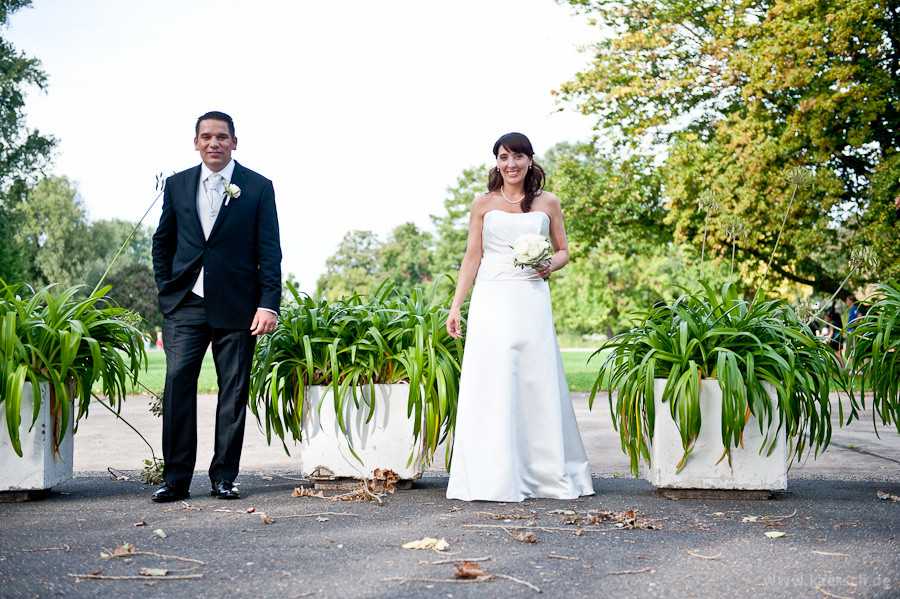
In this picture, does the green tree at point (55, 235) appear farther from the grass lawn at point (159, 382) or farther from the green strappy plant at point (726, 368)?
the green strappy plant at point (726, 368)

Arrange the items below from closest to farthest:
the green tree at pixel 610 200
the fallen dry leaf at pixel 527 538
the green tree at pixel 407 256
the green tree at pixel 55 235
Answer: the fallen dry leaf at pixel 527 538 < the green tree at pixel 610 200 < the green tree at pixel 55 235 < the green tree at pixel 407 256

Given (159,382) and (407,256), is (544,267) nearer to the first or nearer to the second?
(159,382)

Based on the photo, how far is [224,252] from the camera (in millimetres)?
4062

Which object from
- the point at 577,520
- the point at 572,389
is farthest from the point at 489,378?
the point at 572,389

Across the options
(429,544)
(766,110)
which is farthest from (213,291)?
(766,110)

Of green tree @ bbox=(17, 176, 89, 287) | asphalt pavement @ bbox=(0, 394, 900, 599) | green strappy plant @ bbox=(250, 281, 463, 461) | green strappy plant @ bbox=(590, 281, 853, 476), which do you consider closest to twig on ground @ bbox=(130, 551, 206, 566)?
asphalt pavement @ bbox=(0, 394, 900, 599)

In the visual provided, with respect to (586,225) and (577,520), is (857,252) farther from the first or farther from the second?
(586,225)

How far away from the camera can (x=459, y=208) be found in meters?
47.3

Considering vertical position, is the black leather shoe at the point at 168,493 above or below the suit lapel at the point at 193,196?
below

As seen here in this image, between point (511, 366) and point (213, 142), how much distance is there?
1978 millimetres

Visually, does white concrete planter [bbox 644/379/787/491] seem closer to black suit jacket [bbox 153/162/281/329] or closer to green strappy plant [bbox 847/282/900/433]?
green strappy plant [bbox 847/282/900/433]

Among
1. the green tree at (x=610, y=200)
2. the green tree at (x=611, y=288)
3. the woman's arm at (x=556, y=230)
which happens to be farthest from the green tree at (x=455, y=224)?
the woman's arm at (x=556, y=230)

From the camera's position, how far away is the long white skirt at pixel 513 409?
162 inches

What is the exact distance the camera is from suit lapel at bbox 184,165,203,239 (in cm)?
409
